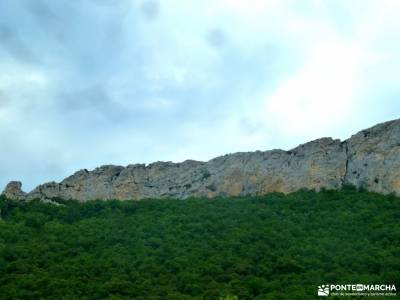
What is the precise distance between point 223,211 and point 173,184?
460 inches

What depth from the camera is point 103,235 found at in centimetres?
5797

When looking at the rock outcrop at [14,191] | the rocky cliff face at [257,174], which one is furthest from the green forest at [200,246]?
the rock outcrop at [14,191]

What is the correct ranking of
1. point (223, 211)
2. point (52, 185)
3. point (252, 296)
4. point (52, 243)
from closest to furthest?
point (252, 296), point (52, 243), point (223, 211), point (52, 185)

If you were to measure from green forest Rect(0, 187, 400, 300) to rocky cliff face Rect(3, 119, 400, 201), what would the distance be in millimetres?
2410

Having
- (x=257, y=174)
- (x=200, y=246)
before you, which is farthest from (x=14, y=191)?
(x=200, y=246)

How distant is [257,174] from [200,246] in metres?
17.6

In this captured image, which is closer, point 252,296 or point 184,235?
point 252,296

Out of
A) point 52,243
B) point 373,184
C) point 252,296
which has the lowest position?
point 252,296

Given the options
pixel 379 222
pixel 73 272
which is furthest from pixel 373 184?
pixel 73 272

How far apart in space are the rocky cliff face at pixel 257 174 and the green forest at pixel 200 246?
241 centimetres

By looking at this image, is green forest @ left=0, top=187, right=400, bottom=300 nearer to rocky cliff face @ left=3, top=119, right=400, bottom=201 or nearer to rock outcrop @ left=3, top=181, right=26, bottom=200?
rocky cliff face @ left=3, top=119, right=400, bottom=201

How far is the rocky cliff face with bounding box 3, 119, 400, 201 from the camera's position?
220 ft

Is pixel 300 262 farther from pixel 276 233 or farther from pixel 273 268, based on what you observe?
pixel 276 233

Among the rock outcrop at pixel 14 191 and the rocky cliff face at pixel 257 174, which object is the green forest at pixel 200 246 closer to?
the rocky cliff face at pixel 257 174
